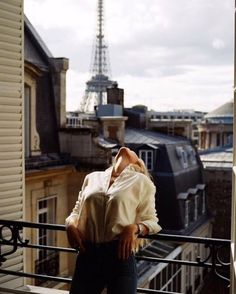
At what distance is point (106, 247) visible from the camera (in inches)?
97.2

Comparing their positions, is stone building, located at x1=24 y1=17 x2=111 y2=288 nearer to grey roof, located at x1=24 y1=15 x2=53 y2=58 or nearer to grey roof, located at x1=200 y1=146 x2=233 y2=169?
grey roof, located at x1=24 y1=15 x2=53 y2=58

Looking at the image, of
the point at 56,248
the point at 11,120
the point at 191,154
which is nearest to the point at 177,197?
the point at 191,154

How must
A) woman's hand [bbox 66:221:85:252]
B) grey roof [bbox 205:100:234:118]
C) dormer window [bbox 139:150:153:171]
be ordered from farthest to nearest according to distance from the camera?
1. grey roof [bbox 205:100:234:118]
2. dormer window [bbox 139:150:153:171]
3. woman's hand [bbox 66:221:85:252]

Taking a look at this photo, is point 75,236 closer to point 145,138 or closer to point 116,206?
point 116,206

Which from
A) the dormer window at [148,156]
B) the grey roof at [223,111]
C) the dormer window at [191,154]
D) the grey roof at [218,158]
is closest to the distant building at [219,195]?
the grey roof at [218,158]

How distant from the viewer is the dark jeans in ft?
8.04

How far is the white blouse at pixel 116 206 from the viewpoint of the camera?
2432mm

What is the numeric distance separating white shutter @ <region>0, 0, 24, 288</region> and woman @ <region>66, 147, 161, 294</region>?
121cm

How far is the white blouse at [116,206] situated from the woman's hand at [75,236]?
3 cm

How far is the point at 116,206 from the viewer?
242cm

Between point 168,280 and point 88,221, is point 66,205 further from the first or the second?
point 88,221

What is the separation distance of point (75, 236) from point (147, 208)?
41 centimetres

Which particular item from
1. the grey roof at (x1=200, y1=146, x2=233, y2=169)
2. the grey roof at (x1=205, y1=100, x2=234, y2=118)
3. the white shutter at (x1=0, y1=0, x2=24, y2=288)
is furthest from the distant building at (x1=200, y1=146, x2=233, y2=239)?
the grey roof at (x1=205, y1=100, x2=234, y2=118)

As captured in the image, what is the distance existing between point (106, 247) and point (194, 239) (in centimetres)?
64
